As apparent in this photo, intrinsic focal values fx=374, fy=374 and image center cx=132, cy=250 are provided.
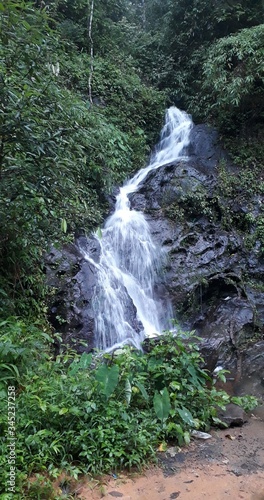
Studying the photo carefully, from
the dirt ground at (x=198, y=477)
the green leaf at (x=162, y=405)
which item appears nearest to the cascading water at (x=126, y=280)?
the green leaf at (x=162, y=405)

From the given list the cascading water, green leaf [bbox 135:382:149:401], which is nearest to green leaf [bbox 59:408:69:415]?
green leaf [bbox 135:382:149:401]

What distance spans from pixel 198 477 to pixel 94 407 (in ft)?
3.43

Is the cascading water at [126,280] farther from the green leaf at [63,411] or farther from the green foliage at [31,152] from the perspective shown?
the green leaf at [63,411]

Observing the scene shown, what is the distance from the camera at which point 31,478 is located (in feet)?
9.05

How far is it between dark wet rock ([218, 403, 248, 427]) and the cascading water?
245 cm

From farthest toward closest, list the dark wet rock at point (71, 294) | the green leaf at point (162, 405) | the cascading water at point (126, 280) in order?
the cascading water at point (126, 280)
the dark wet rock at point (71, 294)
the green leaf at point (162, 405)

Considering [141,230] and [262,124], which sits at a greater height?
[262,124]

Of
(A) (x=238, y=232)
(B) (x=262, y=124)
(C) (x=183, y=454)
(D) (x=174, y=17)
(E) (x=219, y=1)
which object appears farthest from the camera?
(D) (x=174, y=17)

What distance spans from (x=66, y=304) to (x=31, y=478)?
3609mm

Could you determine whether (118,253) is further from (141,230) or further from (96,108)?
(96,108)

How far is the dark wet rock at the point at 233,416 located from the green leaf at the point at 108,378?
1.39 meters

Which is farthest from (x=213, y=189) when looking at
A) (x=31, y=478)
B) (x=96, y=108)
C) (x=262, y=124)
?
(x=31, y=478)

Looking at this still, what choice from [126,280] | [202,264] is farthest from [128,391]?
[202,264]

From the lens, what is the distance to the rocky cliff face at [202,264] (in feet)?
21.1
